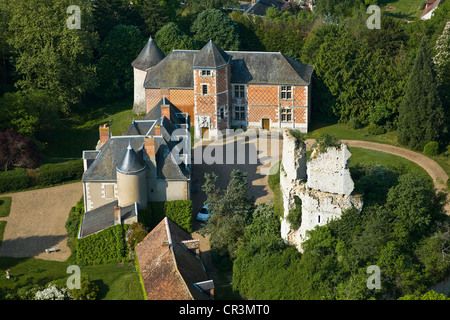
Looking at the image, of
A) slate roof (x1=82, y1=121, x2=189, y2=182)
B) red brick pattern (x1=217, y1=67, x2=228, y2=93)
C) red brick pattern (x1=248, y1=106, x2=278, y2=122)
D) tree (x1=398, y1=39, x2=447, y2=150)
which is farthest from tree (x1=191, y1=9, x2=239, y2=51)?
slate roof (x1=82, y1=121, x2=189, y2=182)

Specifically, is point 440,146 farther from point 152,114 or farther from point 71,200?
point 71,200

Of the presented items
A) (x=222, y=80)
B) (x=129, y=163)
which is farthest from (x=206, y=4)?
(x=129, y=163)

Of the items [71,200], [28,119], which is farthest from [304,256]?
[28,119]

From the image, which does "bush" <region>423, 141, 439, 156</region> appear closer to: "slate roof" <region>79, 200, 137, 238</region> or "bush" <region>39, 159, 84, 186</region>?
"slate roof" <region>79, 200, 137, 238</region>

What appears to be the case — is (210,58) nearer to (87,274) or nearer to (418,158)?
(418,158)

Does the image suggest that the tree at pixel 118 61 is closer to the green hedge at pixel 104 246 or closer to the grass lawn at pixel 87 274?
the green hedge at pixel 104 246
